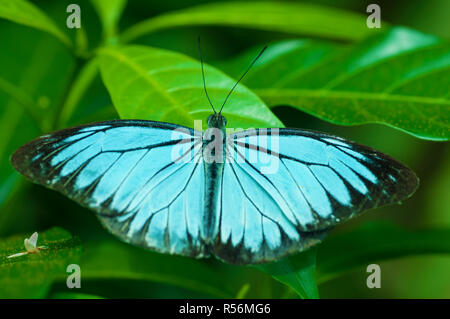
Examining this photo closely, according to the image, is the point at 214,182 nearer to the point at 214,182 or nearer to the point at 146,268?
the point at 214,182

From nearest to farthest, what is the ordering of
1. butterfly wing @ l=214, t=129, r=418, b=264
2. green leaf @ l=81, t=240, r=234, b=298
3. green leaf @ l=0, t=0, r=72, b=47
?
butterfly wing @ l=214, t=129, r=418, b=264 → green leaf @ l=0, t=0, r=72, b=47 → green leaf @ l=81, t=240, r=234, b=298

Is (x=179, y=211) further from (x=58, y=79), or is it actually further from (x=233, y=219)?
(x=58, y=79)

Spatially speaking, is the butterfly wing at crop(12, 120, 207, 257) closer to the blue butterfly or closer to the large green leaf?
the blue butterfly

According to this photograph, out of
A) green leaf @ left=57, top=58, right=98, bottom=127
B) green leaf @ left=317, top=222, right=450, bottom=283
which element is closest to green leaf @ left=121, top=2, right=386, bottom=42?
green leaf @ left=57, top=58, right=98, bottom=127

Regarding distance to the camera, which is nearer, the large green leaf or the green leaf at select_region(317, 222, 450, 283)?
the green leaf at select_region(317, 222, 450, 283)

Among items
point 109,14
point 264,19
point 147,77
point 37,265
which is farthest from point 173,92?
point 264,19

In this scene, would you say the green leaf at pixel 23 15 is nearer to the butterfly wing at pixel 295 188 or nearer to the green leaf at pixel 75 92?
the green leaf at pixel 75 92

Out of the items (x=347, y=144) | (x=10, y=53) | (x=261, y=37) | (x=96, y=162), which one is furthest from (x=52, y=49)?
(x=347, y=144)
